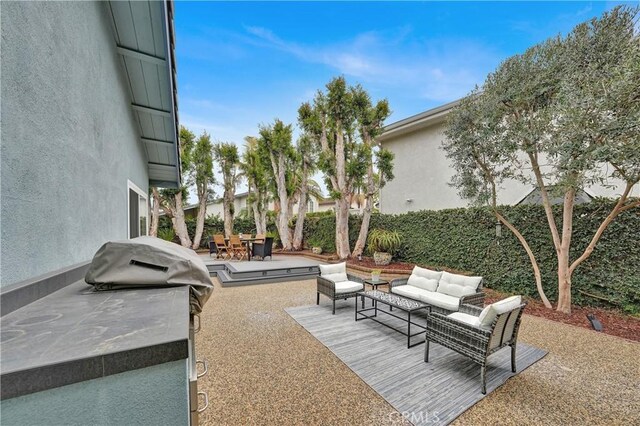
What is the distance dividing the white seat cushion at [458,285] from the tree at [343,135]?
229 inches

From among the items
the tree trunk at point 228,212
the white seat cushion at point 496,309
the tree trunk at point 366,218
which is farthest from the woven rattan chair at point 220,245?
the white seat cushion at point 496,309

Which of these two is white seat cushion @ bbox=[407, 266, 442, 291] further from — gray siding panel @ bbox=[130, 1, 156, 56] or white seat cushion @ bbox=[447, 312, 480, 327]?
gray siding panel @ bbox=[130, 1, 156, 56]

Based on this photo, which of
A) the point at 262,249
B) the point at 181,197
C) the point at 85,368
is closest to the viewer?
the point at 85,368

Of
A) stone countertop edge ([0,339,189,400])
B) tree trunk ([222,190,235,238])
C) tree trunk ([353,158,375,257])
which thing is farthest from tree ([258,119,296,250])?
stone countertop edge ([0,339,189,400])

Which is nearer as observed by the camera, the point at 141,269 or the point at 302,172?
the point at 141,269

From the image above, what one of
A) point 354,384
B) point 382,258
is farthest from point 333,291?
point 382,258

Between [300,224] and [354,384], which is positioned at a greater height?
[300,224]

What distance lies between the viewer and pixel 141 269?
2180mm

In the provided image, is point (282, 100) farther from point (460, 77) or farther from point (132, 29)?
point (132, 29)

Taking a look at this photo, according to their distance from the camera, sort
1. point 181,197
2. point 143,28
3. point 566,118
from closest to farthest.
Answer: point 143,28
point 566,118
point 181,197

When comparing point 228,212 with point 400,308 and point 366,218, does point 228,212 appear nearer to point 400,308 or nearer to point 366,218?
point 366,218

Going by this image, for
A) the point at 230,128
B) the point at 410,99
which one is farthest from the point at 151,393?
the point at 230,128

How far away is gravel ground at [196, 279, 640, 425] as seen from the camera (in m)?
2.58

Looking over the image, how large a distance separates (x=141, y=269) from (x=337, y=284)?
4326 mm
